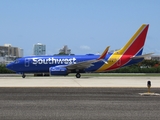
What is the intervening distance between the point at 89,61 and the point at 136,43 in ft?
21.3

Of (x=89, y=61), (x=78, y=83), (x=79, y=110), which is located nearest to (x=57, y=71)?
(x=89, y=61)

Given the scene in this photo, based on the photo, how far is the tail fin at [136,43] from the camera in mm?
44125

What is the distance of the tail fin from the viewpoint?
44.1 m

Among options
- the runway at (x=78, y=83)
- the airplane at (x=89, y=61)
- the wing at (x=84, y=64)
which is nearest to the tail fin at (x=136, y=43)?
the airplane at (x=89, y=61)

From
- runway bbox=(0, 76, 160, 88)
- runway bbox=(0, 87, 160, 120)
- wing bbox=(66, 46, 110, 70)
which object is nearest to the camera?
runway bbox=(0, 87, 160, 120)

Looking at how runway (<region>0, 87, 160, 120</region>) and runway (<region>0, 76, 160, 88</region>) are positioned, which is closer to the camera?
runway (<region>0, 87, 160, 120</region>)

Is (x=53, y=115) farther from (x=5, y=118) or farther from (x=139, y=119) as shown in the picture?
(x=139, y=119)

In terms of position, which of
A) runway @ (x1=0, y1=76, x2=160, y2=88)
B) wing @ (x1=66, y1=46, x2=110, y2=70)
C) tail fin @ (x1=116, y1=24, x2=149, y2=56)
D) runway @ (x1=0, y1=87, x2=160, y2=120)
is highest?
tail fin @ (x1=116, y1=24, x2=149, y2=56)

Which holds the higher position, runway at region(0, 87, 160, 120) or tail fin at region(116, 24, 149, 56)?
tail fin at region(116, 24, 149, 56)

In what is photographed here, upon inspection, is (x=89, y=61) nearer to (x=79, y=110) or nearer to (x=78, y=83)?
(x=78, y=83)

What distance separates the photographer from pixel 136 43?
1756 inches

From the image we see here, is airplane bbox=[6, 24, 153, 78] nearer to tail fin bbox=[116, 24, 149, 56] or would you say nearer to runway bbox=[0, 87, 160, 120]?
tail fin bbox=[116, 24, 149, 56]

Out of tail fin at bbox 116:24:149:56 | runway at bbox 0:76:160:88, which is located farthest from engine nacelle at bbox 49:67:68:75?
tail fin at bbox 116:24:149:56

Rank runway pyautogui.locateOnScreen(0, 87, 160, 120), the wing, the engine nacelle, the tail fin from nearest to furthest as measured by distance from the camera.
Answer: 1. runway pyautogui.locateOnScreen(0, 87, 160, 120)
2. the engine nacelle
3. the wing
4. the tail fin
